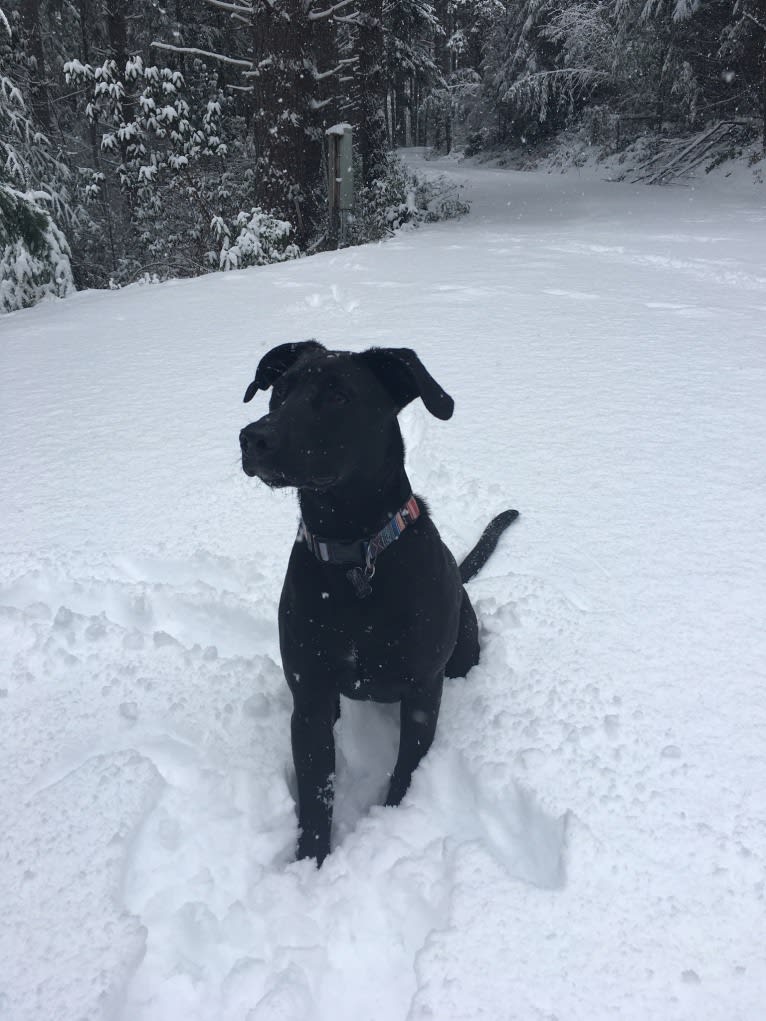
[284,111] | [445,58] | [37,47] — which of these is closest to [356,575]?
[284,111]

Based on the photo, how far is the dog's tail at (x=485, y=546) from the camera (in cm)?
276

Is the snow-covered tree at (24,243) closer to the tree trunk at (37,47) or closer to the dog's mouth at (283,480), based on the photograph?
the tree trunk at (37,47)

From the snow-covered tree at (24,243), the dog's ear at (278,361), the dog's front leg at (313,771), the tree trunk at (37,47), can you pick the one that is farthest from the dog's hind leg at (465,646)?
the tree trunk at (37,47)

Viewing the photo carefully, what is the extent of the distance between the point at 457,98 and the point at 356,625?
32728 mm

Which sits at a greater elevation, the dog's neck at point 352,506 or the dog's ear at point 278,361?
the dog's ear at point 278,361

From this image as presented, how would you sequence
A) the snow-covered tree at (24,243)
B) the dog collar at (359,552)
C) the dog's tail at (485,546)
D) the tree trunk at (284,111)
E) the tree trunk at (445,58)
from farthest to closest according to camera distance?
the tree trunk at (445,58) → the tree trunk at (284,111) → the snow-covered tree at (24,243) → the dog's tail at (485,546) → the dog collar at (359,552)

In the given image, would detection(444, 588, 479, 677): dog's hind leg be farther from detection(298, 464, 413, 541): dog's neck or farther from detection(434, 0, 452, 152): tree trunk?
detection(434, 0, 452, 152): tree trunk

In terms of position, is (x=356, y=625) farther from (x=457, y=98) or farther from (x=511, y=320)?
(x=457, y=98)

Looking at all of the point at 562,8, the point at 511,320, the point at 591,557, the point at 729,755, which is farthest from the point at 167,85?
the point at 562,8

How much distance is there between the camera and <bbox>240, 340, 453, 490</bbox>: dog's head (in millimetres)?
1672

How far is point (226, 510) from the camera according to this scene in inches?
129

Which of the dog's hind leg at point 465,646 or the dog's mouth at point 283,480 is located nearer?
the dog's mouth at point 283,480

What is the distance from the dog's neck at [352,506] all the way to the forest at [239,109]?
7676mm

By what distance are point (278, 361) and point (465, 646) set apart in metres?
1.10
